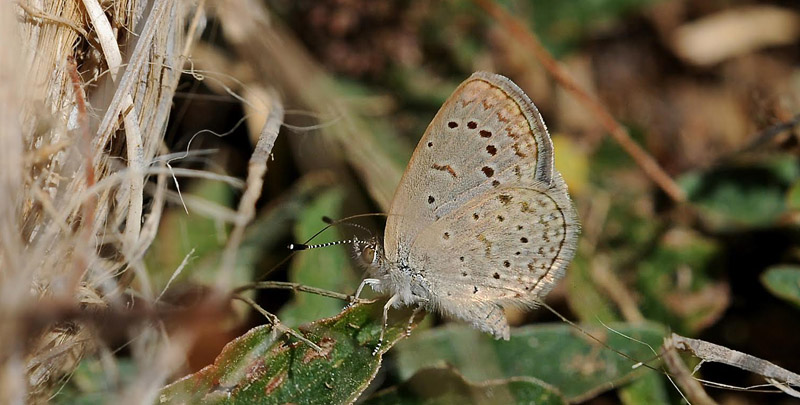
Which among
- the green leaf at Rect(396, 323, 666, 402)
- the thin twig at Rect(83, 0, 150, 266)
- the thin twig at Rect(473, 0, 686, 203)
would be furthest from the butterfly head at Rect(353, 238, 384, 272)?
the thin twig at Rect(473, 0, 686, 203)

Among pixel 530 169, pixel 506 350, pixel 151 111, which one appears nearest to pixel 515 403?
pixel 506 350

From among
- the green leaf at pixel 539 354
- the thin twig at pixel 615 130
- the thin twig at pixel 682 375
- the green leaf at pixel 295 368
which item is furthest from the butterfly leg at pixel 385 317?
the thin twig at pixel 615 130

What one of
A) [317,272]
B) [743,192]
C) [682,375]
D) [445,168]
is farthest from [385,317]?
[743,192]

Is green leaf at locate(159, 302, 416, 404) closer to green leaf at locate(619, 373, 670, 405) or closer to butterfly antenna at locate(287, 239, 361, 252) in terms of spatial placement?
butterfly antenna at locate(287, 239, 361, 252)

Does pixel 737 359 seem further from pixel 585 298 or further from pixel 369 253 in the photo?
pixel 369 253

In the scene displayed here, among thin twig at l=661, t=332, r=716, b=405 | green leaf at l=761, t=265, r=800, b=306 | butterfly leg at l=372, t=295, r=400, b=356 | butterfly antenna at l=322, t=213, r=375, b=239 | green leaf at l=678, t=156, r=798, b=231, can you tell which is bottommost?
butterfly leg at l=372, t=295, r=400, b=356

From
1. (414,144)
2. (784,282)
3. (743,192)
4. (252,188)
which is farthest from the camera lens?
(414,144)
